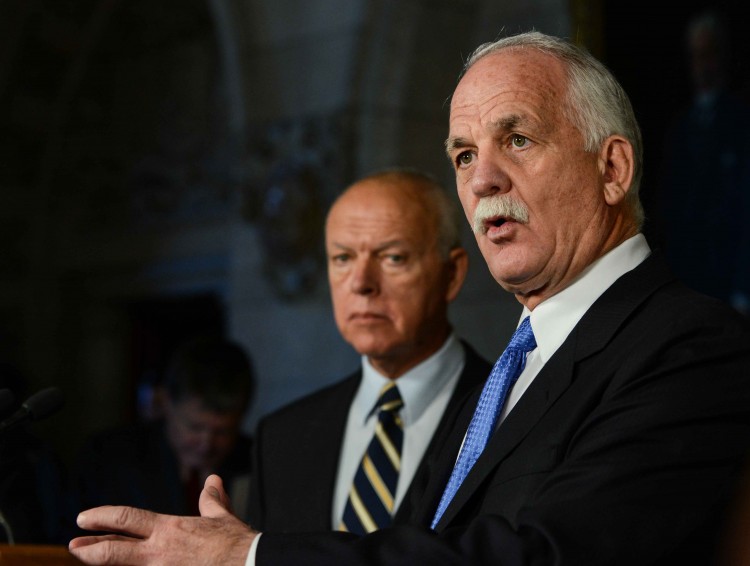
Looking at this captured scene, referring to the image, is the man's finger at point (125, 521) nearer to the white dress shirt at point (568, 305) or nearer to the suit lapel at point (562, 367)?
the suit lapel at point (562, 367)

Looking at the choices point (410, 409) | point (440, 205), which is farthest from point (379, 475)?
point (440, 205)

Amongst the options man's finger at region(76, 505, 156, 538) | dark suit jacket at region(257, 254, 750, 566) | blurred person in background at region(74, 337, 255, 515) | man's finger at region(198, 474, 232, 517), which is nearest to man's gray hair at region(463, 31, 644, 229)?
dark suit jacket at region(257, 254, 750, 566)

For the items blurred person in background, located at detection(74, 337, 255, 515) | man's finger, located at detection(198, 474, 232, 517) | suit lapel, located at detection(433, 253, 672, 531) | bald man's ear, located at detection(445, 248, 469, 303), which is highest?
bald man's ear, located at detection(445, 248, 469, 303)

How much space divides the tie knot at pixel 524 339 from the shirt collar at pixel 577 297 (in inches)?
1.6

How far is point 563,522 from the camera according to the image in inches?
65.8

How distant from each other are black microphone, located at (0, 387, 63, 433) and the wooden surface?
0.55 m

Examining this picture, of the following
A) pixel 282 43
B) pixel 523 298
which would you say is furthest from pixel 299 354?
pixel 523 298

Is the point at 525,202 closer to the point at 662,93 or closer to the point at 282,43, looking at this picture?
the point at 662,93

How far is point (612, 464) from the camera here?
1.72 metres

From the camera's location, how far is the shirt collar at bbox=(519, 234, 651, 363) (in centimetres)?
212

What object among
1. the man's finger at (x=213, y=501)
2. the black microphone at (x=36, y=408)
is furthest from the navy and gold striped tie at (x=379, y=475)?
the man's finger at (x=213, y=501)

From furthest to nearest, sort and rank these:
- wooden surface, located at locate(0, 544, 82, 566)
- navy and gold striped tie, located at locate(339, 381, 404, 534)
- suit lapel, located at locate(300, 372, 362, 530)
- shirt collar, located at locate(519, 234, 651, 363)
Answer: suit lapel, located at locate(300, 372, 362, 530) → navy and gold striped tie, located at locate(339, 381, 404, 534) → shirt collar, located at locate(519, 234, 651, 363) → wooden surface, located at locate(0, 544, 82, 566)

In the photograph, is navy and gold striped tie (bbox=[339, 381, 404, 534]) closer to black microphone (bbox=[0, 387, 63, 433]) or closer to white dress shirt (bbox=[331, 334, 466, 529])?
white dress shirt (bbox=[331, 334, 466, 529])

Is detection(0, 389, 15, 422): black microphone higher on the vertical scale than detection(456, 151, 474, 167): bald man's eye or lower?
lower
